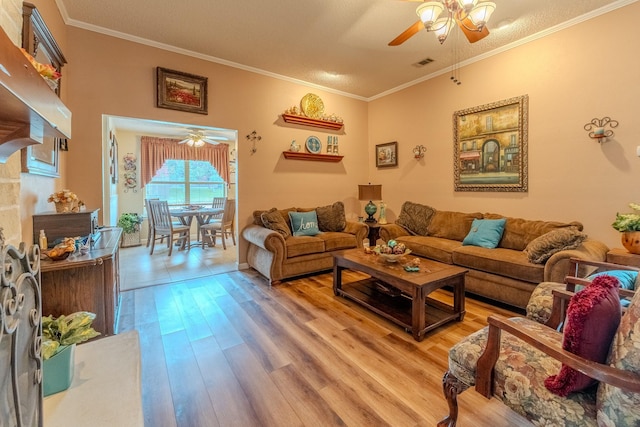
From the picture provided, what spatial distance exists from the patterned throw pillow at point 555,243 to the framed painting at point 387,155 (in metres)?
2.71

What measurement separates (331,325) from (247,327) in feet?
2.42

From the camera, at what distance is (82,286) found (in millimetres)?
1983

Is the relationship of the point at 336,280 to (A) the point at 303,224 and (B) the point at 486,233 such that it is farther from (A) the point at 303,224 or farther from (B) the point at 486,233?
(B) the point at 486,233

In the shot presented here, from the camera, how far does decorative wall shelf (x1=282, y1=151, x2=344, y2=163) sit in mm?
4541

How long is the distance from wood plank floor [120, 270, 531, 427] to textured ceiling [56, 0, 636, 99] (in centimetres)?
296

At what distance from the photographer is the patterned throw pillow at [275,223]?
382 centimetres

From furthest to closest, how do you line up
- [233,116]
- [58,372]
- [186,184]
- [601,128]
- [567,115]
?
1. [186,184]
2. [233,116]
3. [567,115]
4. [601,128]
5. [58,372]

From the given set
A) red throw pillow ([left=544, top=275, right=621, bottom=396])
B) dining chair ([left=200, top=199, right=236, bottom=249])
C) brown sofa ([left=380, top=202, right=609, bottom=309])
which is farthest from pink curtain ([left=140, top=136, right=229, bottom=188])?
red throw pillow ([left=544, top=275, right=621, bottom=396])

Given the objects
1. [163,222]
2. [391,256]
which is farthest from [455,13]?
[163,222]

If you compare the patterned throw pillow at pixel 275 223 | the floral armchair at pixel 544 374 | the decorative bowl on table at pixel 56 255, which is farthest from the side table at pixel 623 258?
the decorative bowl on table at pixel 56 255

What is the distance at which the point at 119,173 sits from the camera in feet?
19.7

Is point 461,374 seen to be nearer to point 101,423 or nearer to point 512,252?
point 101,423

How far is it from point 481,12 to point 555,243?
2.04 metres

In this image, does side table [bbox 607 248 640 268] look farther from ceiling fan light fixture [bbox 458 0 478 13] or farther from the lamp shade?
the lamp shade
